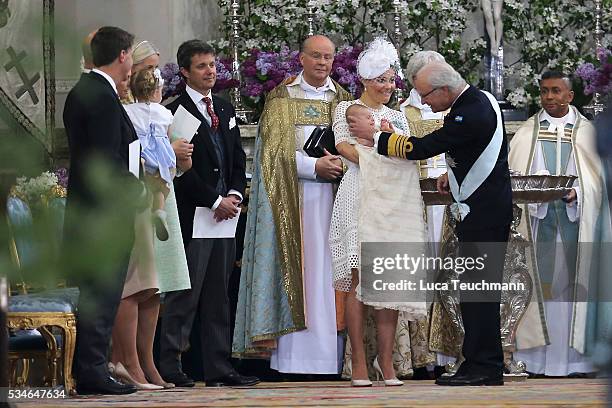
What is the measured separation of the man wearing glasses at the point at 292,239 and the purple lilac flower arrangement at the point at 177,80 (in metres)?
1.12

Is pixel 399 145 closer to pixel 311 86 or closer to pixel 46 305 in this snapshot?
pixel 311 86

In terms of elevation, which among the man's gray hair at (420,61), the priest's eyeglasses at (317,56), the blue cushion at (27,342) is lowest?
the blue cushion at (27,342)

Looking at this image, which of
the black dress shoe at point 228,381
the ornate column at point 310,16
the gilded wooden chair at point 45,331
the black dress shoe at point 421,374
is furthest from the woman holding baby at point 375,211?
the ornate column at point 310,16

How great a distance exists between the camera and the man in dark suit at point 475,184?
495cm

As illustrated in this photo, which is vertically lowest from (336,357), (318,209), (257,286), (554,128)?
(336,357)

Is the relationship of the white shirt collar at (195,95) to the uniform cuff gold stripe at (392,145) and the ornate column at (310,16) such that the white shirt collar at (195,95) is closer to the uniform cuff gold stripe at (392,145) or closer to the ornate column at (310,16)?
the uniform cuff gold stripe at (392,145)

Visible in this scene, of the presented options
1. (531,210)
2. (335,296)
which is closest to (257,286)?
(335,296)

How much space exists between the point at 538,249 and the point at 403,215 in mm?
1687

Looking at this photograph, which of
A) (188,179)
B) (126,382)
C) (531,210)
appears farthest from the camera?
(531,210)

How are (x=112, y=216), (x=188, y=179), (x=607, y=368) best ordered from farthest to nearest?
(x=188, y=179)
(x=607, y=368)
(x=112, y=216)

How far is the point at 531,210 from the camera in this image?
6621 mm

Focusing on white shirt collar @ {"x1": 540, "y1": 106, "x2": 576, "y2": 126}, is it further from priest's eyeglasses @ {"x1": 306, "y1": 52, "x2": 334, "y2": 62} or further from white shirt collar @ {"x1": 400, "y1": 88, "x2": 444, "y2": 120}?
priest's eyeglasses @ {"x1": 306, "y1": 52, "x2": 334, "y2": 62}

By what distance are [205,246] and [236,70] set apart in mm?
2351

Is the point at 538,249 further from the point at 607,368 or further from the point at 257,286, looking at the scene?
the point at 607,368
